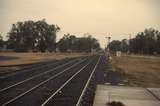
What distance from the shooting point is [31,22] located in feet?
604

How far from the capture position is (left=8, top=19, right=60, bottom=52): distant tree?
17450cm

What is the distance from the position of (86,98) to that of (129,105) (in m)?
3.00

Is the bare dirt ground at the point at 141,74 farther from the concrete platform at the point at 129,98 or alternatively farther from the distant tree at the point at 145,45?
the distant tree at the point at 145,45

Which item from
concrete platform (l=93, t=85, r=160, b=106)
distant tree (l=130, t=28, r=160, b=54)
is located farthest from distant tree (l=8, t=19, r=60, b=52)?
concrete platform (l=93, t=85, r=160, b=106)

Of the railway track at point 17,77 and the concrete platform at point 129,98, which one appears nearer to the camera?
the concrete platform at point 129,98

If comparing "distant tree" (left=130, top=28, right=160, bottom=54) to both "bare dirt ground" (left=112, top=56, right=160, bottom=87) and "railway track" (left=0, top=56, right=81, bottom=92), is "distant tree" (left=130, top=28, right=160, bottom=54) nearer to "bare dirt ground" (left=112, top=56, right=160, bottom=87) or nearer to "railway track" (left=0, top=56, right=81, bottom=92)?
"bare dirt ground" (left=112, top=56, right=160, bottom=87)

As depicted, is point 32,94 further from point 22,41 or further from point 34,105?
point 22,41

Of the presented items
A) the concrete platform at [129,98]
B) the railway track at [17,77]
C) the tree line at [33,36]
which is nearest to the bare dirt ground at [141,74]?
the concrete platform at [129,98]

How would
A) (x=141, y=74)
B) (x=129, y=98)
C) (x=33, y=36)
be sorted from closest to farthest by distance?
1. (x=129, y=98)
2. (x=141, y=74)
3. (x=33, y=36)

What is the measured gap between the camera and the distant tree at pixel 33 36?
174m

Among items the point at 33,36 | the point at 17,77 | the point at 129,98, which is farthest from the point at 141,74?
the point at 33,36

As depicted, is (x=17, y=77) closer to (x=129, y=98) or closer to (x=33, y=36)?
(x=129, y=98)

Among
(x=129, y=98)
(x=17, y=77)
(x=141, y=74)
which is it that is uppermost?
(x=17, y=77)

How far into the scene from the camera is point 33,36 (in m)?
178
